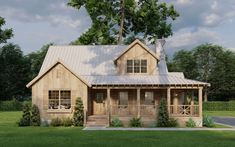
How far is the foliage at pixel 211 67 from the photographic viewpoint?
80125 mm

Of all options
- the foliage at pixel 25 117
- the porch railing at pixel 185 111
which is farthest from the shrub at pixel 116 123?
the foliage at pixel 25 117

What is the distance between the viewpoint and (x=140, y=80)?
33125 millimetres

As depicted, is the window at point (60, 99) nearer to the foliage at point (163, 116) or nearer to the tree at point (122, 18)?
the foliage at point (163, 116)

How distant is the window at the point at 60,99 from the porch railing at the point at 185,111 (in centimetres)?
796

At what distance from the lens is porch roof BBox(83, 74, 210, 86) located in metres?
31.4

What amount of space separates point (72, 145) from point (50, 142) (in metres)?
1.62

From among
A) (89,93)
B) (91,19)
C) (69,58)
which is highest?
(91,19)

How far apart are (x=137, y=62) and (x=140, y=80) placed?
275 centimetres

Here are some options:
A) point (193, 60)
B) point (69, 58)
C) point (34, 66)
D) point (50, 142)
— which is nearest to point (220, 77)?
point (193, 60)

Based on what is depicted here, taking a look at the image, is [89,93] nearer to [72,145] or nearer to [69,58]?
[69,58]

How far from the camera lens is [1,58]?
83.4 meters

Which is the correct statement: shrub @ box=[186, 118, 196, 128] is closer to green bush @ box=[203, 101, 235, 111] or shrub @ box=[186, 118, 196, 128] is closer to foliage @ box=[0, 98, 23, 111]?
green bush @ box=[203, 101, 235, 111]

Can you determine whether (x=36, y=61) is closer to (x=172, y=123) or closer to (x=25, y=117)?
(x=25, y=117)

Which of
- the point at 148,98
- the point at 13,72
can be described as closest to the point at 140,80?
the point at 148,98
